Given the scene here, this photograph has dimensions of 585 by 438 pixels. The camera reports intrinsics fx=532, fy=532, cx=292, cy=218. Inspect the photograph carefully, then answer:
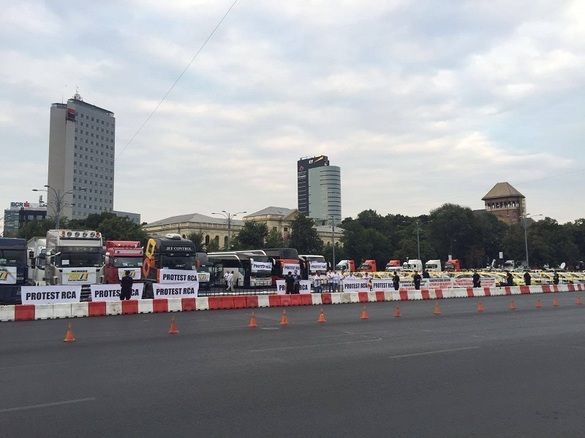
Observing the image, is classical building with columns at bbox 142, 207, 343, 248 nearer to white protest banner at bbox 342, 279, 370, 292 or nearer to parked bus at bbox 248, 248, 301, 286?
parked bus at bbox 248, 248, 301, 286

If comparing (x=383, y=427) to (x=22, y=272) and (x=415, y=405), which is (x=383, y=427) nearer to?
(x=415, y=405)

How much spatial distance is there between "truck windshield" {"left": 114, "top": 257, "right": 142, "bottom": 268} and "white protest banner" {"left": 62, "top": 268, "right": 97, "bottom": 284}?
3.10 metres

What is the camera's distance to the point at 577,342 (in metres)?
13.2

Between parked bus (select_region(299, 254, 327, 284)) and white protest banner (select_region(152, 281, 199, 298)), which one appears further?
parked bus (select_region(299, 254, 327, 284))

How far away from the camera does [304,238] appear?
336 feet

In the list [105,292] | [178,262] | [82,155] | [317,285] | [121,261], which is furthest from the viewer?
[82,155]

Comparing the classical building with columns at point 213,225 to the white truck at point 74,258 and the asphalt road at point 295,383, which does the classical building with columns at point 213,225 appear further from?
the asphalt road at point 295,383

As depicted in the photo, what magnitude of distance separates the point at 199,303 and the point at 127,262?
10.6 m

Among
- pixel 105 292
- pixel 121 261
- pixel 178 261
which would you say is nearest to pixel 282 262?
pixel 178 261

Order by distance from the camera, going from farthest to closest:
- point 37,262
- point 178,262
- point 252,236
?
point 252,236
point 37,262
point 178,262

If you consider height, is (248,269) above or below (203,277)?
above

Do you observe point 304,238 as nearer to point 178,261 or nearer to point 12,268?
point 178,261

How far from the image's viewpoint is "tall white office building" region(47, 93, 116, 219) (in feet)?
555

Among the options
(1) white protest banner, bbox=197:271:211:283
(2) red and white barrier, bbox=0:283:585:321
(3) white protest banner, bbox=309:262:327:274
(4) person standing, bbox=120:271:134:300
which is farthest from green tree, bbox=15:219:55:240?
(2) red and white barrier, bbox=0:283:585:321
